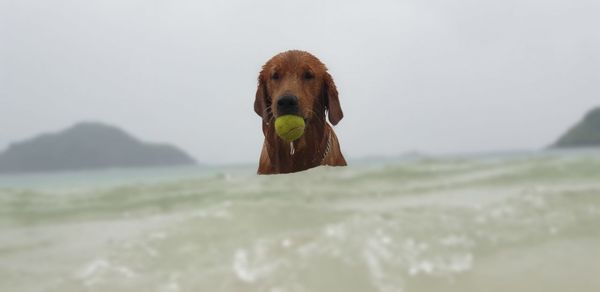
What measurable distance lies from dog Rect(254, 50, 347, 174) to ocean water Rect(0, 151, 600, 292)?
374 cm

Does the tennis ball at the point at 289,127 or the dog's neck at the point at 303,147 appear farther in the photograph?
the dog's neck at the point at 303,147

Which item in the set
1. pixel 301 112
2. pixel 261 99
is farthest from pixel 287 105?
pixel 261 99

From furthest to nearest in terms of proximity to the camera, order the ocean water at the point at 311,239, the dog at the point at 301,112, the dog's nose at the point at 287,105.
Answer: the ocean water at the point at 311,239, the dog at the point at 301,112, the dog's nose at the point at 287,105

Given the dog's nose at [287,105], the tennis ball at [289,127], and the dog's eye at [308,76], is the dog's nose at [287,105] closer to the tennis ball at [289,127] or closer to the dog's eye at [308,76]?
the tennis ball at [289,127]

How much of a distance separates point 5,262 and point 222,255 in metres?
4.06

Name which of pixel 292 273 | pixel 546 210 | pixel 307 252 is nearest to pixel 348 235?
pixel 307 252

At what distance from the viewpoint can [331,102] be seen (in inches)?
35.9

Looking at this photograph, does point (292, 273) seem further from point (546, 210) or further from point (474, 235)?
point (546, 210)

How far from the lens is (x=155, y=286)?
730 centimetres

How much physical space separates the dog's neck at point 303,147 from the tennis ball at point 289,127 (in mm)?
26

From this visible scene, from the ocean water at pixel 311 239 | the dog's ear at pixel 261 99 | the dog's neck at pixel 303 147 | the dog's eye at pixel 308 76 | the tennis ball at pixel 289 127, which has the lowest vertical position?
the ocean water at pixel 311 239

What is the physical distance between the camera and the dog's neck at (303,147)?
0.88 m

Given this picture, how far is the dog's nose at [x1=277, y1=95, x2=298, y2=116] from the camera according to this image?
766 millimetres

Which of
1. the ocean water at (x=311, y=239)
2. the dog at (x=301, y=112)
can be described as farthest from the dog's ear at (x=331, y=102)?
the ocean water at (x=311, y=239)
